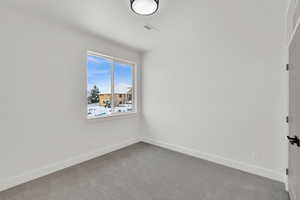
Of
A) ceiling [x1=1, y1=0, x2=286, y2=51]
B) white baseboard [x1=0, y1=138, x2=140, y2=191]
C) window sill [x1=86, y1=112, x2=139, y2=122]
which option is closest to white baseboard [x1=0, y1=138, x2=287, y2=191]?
white baseboard [x1=0, y1=138, x2=140, y2=191]

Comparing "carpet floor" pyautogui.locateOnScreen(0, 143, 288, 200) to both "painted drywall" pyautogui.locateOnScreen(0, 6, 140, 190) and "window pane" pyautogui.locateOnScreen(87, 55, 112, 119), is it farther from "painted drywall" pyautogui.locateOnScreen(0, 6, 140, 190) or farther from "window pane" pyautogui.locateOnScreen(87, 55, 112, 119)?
"window pane" pyautogui.locateOnScreen(87, 55, 112, 119)

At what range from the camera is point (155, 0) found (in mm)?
1832

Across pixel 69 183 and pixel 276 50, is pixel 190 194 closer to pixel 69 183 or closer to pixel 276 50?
pixel 69 183

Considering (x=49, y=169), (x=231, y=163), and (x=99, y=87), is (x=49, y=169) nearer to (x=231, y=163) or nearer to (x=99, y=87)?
(x=99, y=87)

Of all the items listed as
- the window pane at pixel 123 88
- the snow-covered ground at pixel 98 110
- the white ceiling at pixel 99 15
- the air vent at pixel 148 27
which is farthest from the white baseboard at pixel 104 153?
the air vent at pixel 148 27

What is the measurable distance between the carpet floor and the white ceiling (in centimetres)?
263

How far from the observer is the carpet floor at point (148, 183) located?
6.43 feet

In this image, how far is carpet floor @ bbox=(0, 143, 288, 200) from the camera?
1.96 meters

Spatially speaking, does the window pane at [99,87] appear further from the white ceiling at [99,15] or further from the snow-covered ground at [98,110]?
the white ceiling at [99,15]

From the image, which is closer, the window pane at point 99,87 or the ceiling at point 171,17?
the ceiling at point 171,17

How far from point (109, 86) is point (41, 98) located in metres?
1.46

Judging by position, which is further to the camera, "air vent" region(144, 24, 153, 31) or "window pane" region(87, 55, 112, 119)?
"window pane" region(87, 55, 112, 119)

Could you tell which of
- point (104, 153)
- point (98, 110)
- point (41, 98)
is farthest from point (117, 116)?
point (41, 98)

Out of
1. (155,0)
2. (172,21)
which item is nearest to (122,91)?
(172,21)
